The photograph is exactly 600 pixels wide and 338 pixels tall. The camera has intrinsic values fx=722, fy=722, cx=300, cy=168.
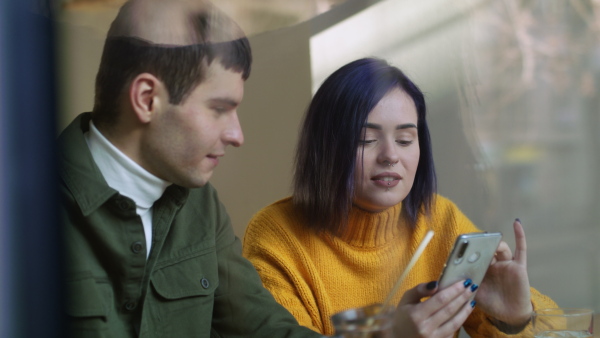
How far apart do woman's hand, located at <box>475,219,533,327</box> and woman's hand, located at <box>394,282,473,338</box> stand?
167 mm

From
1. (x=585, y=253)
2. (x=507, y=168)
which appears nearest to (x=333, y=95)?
(x=507, y=168)

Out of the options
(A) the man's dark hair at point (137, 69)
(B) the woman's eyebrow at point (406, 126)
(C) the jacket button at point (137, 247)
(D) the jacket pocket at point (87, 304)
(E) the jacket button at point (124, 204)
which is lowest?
(D) the jacket pocket at point (87, 304)

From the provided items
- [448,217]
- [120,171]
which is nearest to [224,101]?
[120,171]

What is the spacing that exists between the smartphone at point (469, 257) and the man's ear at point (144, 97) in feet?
1.62

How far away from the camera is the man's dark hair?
36.5 inches

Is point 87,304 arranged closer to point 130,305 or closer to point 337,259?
point 130,305

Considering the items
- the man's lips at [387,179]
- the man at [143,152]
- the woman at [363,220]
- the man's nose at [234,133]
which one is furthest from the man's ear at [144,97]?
the man's lips at [387,179]

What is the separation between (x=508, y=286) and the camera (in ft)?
4.25

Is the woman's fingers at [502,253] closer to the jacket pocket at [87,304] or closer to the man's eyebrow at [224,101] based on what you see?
the man's eyebrow at [224,101]

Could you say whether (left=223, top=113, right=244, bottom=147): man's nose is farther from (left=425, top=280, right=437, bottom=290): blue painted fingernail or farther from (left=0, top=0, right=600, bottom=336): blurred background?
(left=425, top=280, right=437, bottom=290): blue painted fingernail

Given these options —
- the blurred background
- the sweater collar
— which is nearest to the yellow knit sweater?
the sweater collar

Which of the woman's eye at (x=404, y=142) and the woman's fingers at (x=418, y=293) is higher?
the woman's eye at (x=404, y=142)

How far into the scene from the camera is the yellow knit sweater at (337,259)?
1247mm

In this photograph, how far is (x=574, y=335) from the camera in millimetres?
1237
